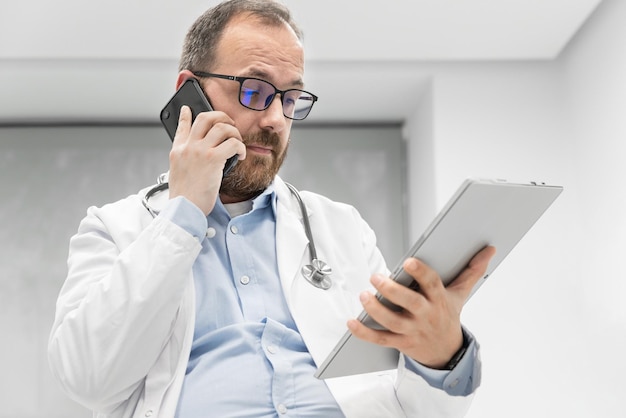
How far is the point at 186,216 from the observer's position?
129 cm

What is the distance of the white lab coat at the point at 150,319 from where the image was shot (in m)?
1.23

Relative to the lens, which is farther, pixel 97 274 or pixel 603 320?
pixel 603 320

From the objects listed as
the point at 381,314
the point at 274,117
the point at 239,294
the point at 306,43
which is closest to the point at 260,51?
the point at 274,117

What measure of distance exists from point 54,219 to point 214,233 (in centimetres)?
223

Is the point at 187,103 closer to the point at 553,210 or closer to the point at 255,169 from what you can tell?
the point at 255,169

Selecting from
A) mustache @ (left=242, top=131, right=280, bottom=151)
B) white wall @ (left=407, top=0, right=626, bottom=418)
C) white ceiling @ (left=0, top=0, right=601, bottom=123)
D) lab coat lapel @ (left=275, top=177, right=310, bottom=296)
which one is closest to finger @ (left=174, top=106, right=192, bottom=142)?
mustache @ (left=242, top=131, right=280, bottom=151)

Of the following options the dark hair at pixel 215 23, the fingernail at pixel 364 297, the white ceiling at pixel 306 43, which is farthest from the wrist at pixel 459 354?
the white ceiling at pixel 306 43

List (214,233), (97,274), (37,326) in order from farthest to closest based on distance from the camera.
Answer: (37,326)
(214,233)
(97,274)

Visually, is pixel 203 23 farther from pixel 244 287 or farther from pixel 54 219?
pixel 54 219

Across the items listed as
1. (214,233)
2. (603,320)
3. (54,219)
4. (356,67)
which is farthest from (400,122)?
(214,233)

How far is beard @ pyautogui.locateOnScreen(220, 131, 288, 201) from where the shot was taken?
155 centimetres

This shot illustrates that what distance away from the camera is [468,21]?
9.59ft

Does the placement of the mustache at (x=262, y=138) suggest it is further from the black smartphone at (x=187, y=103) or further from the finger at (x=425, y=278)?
the finger at (x=425, y=278)

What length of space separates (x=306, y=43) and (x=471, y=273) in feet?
6.80
